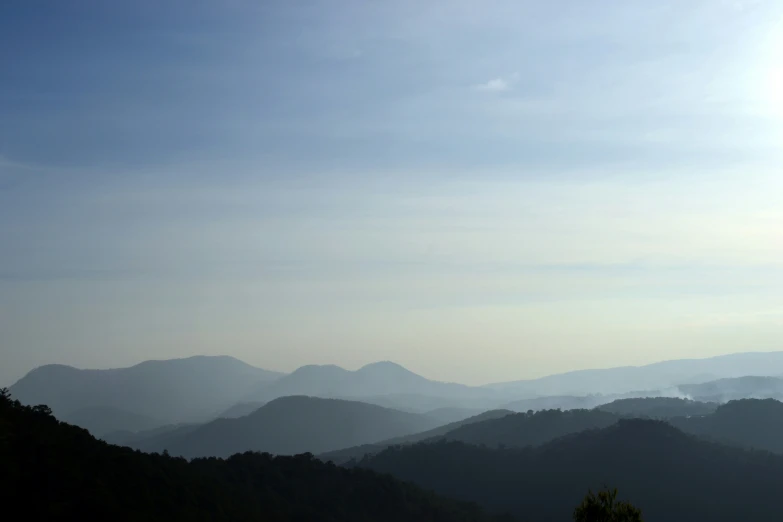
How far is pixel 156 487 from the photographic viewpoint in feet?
431

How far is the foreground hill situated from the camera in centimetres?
10656

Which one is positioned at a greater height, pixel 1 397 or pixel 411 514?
pixel 1 397

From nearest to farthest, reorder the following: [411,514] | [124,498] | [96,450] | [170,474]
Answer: [124,498]
[96,450]
[170,474]
[411,514]

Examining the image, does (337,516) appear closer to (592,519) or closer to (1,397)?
(1,397)

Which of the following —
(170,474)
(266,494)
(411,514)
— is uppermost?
(170,474)

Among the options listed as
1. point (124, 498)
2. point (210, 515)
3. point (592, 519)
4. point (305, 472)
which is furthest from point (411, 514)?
point (592, 519)

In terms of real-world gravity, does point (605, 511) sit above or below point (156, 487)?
above

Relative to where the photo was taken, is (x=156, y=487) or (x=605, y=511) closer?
(x=605, y=511)

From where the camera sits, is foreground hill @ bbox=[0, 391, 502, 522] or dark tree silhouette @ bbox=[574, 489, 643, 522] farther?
foreground hill @ bbox=[0, 391, 502, 522]

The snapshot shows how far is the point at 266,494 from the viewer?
571 feet

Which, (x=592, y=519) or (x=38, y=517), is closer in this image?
(x=592, y=519)

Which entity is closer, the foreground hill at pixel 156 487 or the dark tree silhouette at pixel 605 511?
the dark tree silhouette at pixel 605 511

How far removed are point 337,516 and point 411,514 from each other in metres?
22.9

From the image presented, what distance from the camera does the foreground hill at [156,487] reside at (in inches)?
4195
